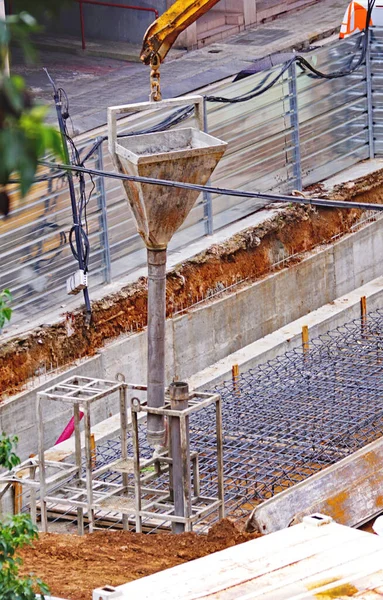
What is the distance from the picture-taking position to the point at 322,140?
758 inches

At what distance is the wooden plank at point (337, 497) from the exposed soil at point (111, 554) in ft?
1.13

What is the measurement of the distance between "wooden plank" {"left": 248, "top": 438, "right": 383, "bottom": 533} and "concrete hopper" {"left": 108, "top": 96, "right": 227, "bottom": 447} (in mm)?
1258

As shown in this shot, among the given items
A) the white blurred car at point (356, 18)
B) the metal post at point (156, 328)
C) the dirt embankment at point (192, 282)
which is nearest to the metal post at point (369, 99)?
the dirt embankment at point (192, 282)

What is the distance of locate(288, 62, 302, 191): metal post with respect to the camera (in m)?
18.0

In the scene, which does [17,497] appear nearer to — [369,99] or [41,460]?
[41,460]

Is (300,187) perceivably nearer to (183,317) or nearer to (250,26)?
(183,317)

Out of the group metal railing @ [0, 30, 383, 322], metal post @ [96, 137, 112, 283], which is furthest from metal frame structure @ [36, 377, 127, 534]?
metal post @ [96, 137, 112, 283]

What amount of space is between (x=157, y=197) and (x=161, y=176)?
0.18 m

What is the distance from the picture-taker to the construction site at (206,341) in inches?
366

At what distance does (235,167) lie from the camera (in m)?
17.5

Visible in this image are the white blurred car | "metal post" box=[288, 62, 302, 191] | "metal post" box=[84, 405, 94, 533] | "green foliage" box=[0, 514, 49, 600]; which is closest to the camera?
"green foliage" box=[0, 514, 49, 600]

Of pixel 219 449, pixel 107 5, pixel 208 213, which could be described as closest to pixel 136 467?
pixel 219 449

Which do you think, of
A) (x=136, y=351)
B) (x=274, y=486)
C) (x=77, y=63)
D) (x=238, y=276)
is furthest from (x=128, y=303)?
(x=77, y=63)

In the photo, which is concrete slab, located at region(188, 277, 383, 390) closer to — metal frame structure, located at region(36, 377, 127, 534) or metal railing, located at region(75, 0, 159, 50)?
metal frame structure, located at region(36, 377, 127, 534)
